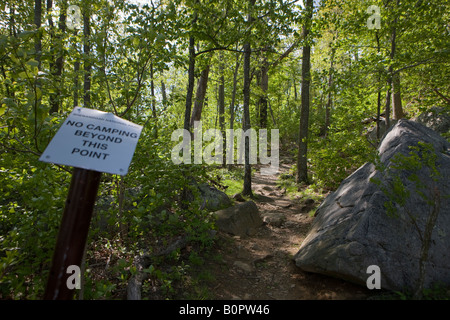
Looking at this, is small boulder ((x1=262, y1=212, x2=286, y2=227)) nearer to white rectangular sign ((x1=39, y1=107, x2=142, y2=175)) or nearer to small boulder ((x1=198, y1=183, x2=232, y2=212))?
small boulder ((x1=198, y1=183, x2=232, y2=212))

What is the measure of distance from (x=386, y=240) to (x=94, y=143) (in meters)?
3.70

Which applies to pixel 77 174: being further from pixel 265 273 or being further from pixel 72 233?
pixel 265 273

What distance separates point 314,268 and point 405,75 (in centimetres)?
874

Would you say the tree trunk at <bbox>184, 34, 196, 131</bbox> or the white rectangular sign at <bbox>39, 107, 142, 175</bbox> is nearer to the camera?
the white rectangular sign at <bbox>39, 107, 142, 175</bbox>

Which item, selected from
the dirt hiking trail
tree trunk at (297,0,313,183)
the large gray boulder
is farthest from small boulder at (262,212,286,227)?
tree trunk at (297,0,313,183)

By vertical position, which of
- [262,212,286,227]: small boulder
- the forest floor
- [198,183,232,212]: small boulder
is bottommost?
the forest floor

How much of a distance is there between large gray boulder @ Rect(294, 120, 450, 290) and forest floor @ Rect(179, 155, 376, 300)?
8.0 inches

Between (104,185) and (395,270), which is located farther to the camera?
(104,185)

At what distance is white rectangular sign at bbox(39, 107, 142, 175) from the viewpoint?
A: 183cm

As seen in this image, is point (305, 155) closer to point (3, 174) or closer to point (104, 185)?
point (104, 185)

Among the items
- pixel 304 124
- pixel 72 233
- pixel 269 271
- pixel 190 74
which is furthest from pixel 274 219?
pixel 72 233

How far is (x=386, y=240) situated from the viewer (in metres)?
3.43

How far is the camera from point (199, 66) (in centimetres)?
639
